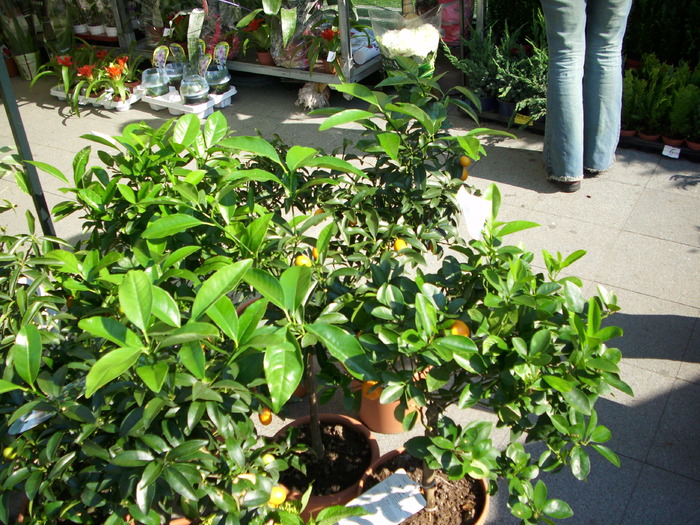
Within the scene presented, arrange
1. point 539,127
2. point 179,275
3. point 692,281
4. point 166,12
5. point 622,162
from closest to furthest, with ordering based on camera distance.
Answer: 1. point 179,275
2. point 692,281
3. point 622,162
4. point 539,127
5. point 166,12

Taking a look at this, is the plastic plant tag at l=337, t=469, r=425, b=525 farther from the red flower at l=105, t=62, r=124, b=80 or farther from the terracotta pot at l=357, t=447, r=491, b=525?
the red flower at l=105, t=62, r=124, b=80

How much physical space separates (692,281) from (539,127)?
186 cm

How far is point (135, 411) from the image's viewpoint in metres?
1.29

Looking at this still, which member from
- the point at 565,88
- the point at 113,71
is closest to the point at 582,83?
the point at 565,88

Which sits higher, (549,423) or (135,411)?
(135,411)

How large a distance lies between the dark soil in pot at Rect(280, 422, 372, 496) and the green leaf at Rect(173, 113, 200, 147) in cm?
97

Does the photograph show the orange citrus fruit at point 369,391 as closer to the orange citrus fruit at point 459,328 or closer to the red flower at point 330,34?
the orange citrus fruit at point 459,328

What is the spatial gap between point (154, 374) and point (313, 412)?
972mm

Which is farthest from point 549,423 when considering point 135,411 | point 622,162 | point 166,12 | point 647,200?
point 166,12

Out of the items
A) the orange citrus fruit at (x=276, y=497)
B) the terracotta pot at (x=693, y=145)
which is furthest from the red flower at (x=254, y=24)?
the orange citrus fruit at (x=276, y=497)

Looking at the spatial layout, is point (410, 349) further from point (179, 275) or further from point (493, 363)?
point (179, 275)

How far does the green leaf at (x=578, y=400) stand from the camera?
53.7 inches

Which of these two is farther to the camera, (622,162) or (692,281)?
(622,162)

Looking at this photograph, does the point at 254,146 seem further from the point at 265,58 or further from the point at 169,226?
the point at 265,58
